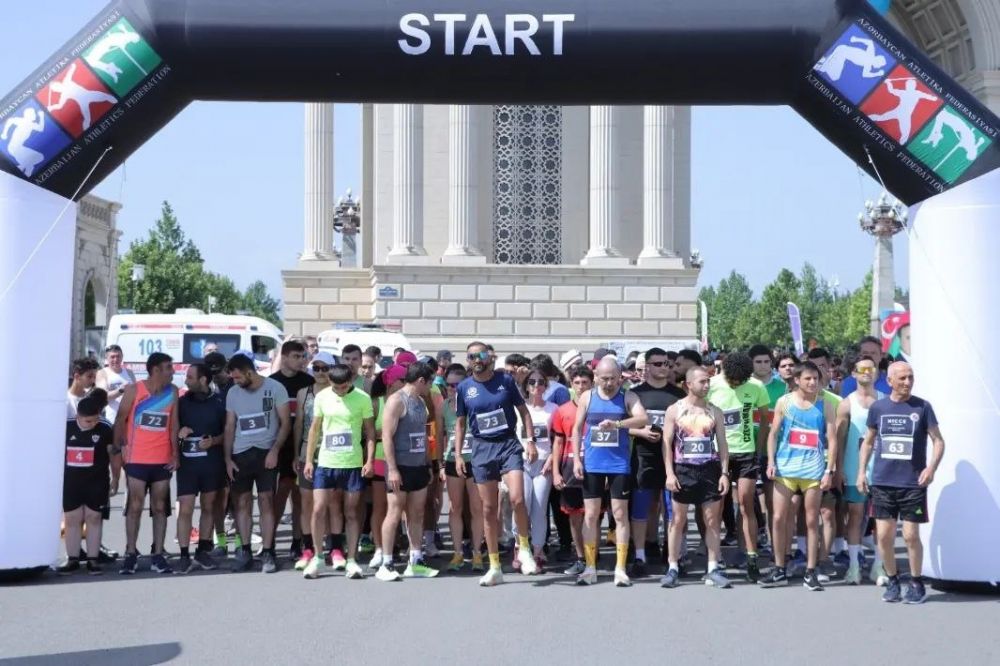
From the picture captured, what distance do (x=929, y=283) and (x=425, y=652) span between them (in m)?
5.45

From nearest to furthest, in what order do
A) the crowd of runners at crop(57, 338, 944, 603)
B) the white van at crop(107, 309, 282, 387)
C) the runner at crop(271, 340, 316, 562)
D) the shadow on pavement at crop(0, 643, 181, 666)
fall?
1. the shadow on pavement at crop(0, 643, 181, 666)
2. the crowd of runners at crop(57, 338, 944, 603)
3. the runner at crop(271, 340, 316, 562)
4. the white van at crop(107, 309, 282, 387)

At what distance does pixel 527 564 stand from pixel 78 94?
5683 mm

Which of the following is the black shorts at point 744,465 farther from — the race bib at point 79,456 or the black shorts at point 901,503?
the race bib at point 79,456

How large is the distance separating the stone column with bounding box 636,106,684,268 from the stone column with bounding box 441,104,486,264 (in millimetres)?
4557

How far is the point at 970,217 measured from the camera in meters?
10.8

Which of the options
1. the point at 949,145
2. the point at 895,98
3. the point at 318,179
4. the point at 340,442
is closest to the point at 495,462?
the point at 340,442

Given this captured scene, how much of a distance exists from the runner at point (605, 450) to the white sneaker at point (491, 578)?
0.73 m

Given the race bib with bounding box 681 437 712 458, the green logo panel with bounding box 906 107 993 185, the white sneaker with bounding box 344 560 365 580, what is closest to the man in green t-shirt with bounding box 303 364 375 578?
the white sneaker with bounding box 344 560 365 580

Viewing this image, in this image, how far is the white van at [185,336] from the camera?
26234 mm

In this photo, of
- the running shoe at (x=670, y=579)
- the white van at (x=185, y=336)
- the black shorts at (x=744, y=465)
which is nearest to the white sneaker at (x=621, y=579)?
the running shoe at (x=670, y=579)

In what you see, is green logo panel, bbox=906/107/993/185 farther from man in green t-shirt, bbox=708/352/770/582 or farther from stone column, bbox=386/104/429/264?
stone column, bbox=386/104/429/264

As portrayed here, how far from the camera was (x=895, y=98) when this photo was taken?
1077 cm

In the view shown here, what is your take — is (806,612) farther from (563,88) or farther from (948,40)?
(948,40)

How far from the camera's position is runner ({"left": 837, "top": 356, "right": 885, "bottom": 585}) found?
1154 centimetres
